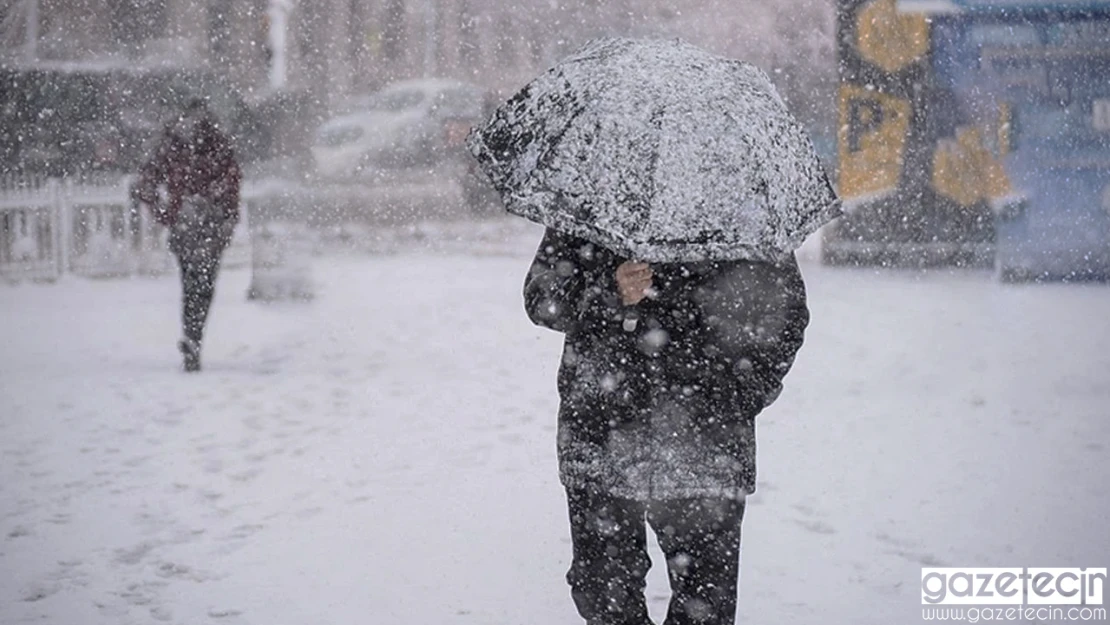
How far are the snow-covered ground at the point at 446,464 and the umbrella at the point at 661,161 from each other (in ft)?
5.61

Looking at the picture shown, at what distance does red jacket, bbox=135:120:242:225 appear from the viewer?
23.3 feet

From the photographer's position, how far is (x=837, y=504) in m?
5.11

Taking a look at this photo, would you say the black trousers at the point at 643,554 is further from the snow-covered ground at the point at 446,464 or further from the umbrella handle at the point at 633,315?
the snow-covered ground at the point at 446,464

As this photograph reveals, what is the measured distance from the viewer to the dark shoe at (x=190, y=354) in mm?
7512

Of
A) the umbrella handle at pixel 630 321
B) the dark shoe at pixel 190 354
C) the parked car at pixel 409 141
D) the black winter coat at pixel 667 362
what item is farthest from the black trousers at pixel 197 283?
the parked car at pixel 409 141

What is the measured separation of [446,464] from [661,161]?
10.5ft

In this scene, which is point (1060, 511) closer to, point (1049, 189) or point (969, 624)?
point (969, 624)

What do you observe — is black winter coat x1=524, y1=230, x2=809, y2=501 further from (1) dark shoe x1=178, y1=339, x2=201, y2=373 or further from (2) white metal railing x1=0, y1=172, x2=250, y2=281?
(2) white metal railing x1=0, y1=172, x2=250, y2=281

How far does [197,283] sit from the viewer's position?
7.16m

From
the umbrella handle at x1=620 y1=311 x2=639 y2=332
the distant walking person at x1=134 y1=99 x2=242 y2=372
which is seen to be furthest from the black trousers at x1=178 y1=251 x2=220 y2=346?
the umbrella handle at x1=620 y1=311 x2=639 y2=332

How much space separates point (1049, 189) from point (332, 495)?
699cm

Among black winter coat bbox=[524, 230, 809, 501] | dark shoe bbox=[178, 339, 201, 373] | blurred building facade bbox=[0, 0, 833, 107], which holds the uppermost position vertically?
blurred building facade bbox=[0, 0, 833, 107]

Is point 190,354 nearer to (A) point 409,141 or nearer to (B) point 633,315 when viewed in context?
(B) point 633,315

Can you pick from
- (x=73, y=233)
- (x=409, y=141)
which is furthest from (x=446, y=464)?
(x=409, y=141)
